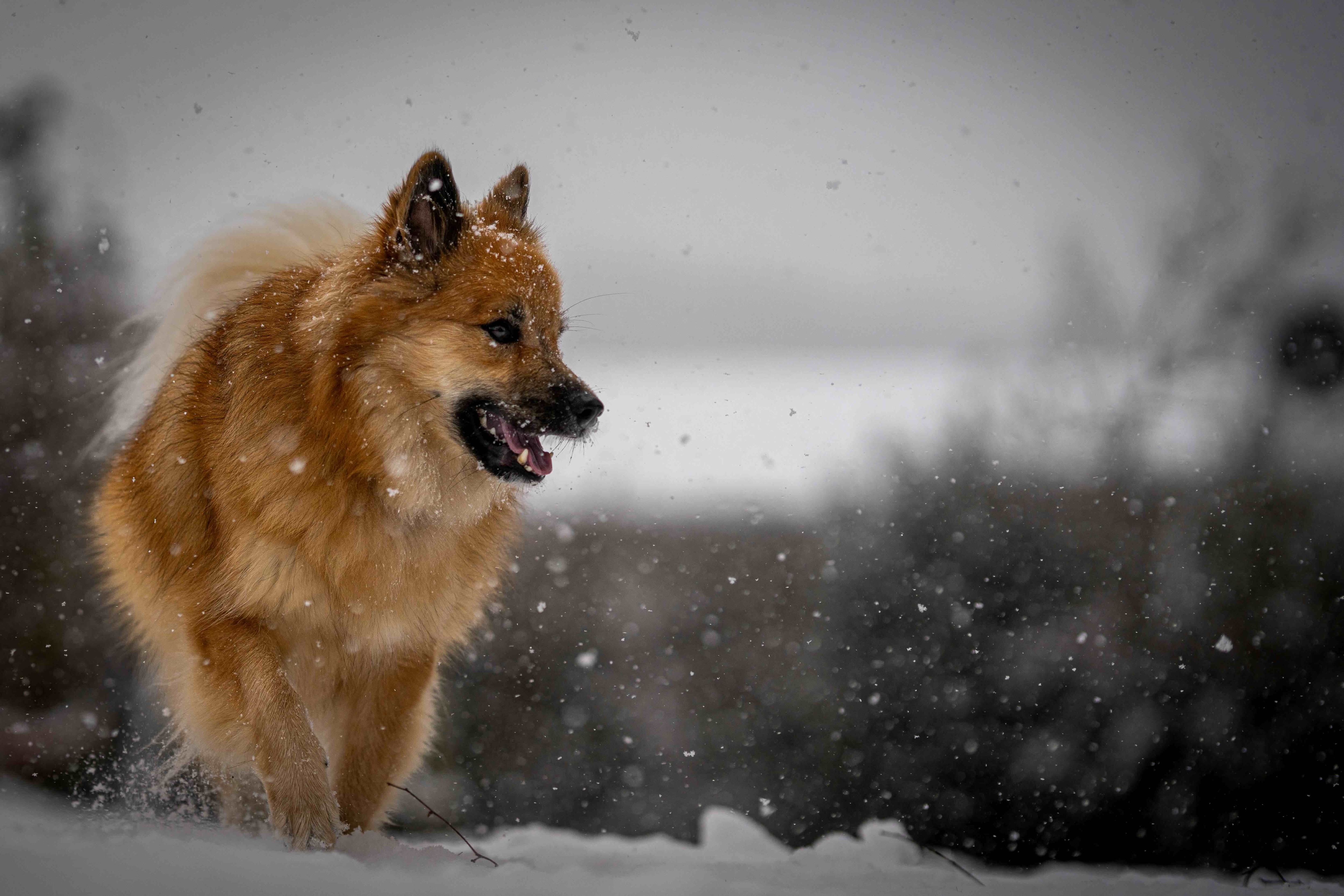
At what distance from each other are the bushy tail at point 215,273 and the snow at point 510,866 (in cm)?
139

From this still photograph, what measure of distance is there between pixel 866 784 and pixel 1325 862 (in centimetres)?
537

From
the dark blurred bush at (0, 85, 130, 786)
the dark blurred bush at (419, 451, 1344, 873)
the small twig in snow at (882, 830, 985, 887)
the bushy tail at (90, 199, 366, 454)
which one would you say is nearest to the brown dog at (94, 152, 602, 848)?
the bushy tail at (90, 199, 366, 454)

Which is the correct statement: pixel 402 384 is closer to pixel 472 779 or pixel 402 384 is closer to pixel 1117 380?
pixel 1117 380

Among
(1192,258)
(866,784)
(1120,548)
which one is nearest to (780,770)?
(866,784)

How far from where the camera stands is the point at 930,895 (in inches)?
71.5

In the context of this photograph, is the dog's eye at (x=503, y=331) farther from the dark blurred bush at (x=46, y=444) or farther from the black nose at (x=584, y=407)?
the dark blurred bush at (x=46, y=444)

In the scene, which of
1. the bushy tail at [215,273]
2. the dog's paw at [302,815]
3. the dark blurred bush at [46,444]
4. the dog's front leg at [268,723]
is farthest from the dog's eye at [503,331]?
the dark blurred bush at [46,444]

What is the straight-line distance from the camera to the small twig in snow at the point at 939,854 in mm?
2086

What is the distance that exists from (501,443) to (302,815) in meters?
1.13

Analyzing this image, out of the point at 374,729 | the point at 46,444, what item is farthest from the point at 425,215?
the point at 46,444

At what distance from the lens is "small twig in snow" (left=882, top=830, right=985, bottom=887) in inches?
82.1

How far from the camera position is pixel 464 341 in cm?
240

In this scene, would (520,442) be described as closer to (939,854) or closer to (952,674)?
(939,854)

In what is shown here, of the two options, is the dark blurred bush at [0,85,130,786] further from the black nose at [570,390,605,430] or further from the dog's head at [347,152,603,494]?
the black nose at [570,390,605,430]
